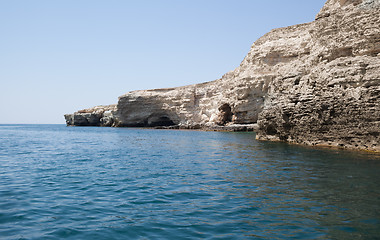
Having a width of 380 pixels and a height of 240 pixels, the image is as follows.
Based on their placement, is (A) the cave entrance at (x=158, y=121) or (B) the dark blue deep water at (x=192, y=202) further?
(A) the cave entrance at (x=158, y=121)

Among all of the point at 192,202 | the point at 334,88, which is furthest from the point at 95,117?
the point at 192,202

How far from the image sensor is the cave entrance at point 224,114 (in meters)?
A: 58.0

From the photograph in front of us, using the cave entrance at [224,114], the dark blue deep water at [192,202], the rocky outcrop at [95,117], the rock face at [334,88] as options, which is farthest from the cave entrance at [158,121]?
the dark blue deep water at [192,202]

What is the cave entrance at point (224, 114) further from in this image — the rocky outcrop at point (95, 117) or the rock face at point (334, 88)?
the rocky outcrop at point (95, 117)

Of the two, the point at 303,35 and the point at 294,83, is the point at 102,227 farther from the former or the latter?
the point at 303,35

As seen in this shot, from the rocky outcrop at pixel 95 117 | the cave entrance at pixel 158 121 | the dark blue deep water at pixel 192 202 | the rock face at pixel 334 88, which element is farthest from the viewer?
the rocky outcrop at pixel 95 117

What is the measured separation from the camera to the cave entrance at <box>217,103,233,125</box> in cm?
5797

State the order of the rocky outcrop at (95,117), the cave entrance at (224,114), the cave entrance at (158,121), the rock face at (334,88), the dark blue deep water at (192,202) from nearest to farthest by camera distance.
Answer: the dark blue deep water at (192,202)
the rock face at (334,88)
the cave entrance at (224,114)
the cave entrance at (158,121)
the rocky outcrop at (95,117)

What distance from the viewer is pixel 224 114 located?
58.2m

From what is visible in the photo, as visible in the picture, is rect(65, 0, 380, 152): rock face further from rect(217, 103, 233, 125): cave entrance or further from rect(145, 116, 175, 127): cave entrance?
rect(145, 116, 175, 127): cave entrance

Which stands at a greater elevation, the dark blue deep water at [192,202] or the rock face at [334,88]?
the rock face at [334,88]

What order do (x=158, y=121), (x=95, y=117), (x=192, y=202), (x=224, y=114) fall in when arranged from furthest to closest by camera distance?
1. (x=95, y=117)
2. (x=158, y=121)
3. (x=224, y=114)
4. (x=192, y=202)

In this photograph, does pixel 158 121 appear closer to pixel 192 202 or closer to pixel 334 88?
pixel 334 88

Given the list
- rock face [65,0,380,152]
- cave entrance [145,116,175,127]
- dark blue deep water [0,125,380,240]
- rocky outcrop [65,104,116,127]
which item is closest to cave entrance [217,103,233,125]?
cave entrance [145,116,175,127]
